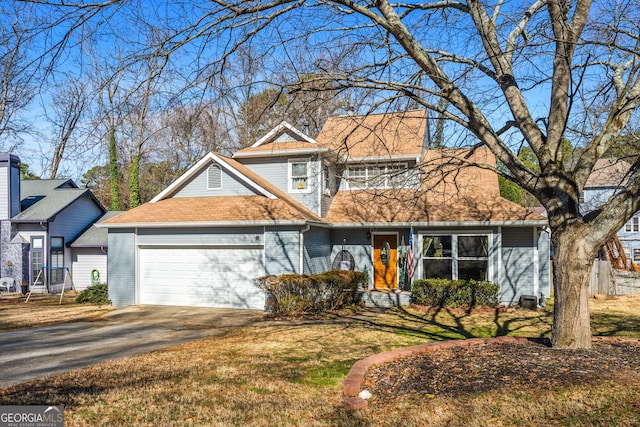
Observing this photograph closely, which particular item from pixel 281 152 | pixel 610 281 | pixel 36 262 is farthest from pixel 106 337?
pixel 610 281

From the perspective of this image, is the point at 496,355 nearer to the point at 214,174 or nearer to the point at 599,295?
the point at 214,174

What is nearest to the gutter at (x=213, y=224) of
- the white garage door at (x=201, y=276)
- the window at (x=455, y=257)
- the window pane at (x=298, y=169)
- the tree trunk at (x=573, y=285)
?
the white garage door at (x=201, y=276)

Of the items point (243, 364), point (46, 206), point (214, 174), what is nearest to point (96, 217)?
point (46, 206)

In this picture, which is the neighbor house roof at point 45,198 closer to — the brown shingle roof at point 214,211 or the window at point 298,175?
the brown shingle roof at point 214,211

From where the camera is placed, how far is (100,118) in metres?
5.52

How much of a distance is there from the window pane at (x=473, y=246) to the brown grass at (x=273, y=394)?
5315 mm

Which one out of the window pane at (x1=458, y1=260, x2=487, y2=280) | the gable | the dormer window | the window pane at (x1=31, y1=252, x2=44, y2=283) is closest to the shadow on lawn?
the window pane at (x1=458, y1=260, x2=487, y2=280)

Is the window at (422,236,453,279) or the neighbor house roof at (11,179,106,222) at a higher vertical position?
the neighbor house roof at (11,179,106,222)

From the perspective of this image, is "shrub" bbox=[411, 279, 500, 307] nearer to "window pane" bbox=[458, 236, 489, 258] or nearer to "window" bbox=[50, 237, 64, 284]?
"window pane" bbox=[458, 236, 489, 258]

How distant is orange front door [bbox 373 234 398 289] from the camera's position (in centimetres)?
1791

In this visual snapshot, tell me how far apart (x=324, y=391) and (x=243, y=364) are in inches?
87.3

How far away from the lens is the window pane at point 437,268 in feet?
55.3

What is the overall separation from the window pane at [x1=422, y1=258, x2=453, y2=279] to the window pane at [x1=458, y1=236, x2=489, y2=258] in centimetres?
63

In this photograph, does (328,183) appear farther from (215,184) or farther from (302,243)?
(215,184)
